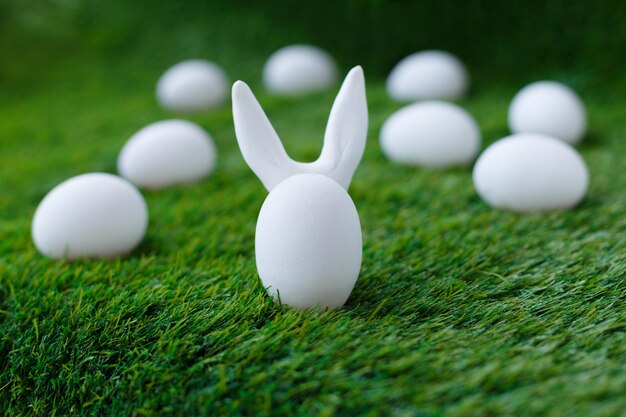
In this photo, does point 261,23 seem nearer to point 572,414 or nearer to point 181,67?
point 181,67

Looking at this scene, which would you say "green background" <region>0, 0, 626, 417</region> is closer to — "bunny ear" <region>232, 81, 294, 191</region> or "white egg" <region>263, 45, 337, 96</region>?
"bunny ear" <region>232, 81, 294, 191</region>

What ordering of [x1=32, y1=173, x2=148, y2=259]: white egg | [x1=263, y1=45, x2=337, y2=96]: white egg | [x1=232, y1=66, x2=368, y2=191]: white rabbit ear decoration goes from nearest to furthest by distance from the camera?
1. [x1=232, y1=66, x2=368, y2=191]: white rabbit ear decoration
2. [x1=32, y1=173, x2=148, y2=259]: white egg
3. [x1=263, y1=45, x2=337, y2=96]: white egg

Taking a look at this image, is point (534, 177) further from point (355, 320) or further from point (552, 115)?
point (355, 320)

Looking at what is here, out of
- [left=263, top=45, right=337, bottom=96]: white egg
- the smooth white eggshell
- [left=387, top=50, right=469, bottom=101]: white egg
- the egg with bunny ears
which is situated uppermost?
[left=263, top=45, right=337, bottom=96]: white egg

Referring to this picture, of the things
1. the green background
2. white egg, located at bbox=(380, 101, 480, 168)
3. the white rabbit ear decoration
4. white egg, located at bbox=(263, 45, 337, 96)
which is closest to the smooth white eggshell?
the green background

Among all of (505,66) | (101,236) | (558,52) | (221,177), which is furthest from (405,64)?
(101,236)

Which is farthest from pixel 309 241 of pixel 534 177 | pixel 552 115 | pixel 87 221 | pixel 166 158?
pixel 552 115
